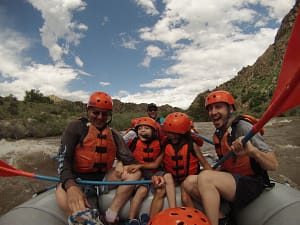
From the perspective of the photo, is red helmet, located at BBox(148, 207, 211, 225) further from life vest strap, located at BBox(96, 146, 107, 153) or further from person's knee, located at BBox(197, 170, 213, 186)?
life vest strap, located at BBox(96, 146, 107, 153)

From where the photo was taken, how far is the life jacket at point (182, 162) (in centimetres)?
283

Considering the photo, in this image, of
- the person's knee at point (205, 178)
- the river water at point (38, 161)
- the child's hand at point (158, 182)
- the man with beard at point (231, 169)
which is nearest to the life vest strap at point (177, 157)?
the child's hand at point (158, 182)

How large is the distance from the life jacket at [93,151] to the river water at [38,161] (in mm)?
1735

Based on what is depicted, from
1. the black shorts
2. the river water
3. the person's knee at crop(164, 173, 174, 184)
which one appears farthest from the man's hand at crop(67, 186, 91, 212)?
the river water

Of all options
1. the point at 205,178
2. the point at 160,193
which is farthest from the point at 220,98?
the point at 160,193

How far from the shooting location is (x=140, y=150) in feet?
10.6

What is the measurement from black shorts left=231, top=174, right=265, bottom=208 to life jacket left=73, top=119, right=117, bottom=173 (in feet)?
4.06

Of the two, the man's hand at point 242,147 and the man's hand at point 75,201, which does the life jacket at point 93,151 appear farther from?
the man's hand at point 242,147

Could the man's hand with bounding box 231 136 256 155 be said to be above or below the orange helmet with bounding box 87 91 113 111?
below

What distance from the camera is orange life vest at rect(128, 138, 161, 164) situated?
3215 millimetres

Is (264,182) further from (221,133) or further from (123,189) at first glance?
(123,189)

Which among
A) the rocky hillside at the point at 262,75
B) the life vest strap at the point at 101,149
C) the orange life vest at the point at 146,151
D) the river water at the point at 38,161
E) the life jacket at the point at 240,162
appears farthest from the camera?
the rocky hillside at the point at 262,75

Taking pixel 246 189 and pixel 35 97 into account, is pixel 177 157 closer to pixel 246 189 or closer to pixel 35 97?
pixel 246 189

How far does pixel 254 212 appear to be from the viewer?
2283mm
